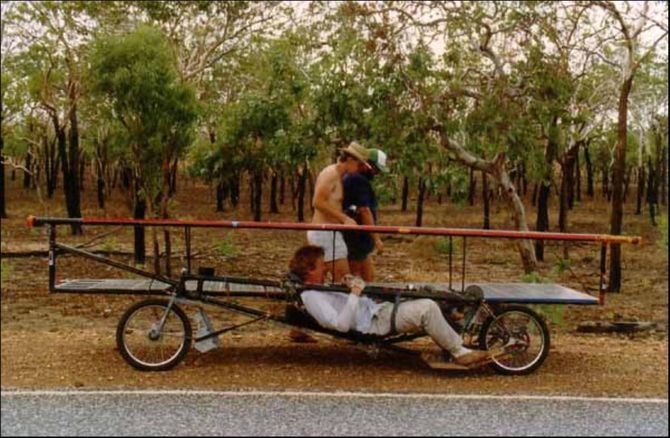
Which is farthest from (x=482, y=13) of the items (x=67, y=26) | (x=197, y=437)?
(x=67, y=26)

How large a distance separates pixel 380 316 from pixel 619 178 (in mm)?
10755

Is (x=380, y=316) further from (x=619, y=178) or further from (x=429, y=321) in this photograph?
(x=619, y=178)

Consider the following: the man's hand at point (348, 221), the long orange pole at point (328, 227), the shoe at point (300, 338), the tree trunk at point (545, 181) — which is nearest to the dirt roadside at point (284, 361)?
the shoe at point (300, 338)

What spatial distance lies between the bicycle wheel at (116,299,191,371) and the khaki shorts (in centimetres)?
145

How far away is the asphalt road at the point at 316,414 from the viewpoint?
198 inches

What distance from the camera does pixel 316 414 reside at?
5.38m

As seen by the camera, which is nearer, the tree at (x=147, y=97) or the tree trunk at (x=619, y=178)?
the tree trunk at (x=619, y=178)

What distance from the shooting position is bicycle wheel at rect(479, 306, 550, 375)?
6918 mm

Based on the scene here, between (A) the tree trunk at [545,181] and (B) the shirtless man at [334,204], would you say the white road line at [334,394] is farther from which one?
(A) the tree trunk at [545,181]

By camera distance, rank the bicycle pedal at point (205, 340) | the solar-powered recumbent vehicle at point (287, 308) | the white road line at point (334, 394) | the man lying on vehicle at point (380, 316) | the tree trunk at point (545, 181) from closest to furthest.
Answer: the white road line at point (334, 394)
the man lying on vehicle at point (380, 316)
the solar-powered recumbent vehicle at point (287, 308)
the bicycle pedal at point (205, 340)
the tree trunk at point (545, 181)

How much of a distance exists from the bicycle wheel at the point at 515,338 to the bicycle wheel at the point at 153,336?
2.23 metres

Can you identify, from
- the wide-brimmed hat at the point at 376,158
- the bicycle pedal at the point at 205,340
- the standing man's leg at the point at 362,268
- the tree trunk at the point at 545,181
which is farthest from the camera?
the tree trunk at the point at 545,181

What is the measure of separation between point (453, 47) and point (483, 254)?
8.31 meters

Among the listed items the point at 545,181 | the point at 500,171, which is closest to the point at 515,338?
the point at 500,171
